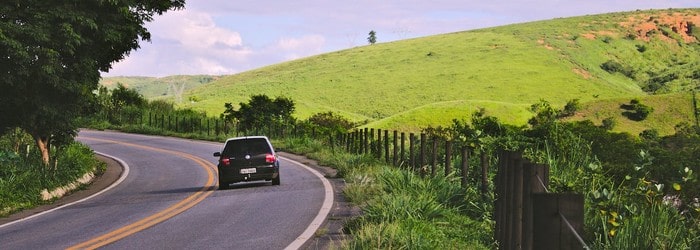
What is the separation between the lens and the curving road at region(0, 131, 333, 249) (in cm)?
1254

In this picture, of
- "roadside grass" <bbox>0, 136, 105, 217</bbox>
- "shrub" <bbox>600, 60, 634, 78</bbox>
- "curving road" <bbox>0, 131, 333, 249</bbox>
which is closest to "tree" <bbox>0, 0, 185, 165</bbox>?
"roadside grass" <bbox>0, 136, 105, 217</bbox>

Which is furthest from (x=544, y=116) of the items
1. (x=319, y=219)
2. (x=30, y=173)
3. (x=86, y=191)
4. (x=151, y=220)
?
(x=151, y=220)

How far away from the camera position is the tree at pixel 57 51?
63.6 ft

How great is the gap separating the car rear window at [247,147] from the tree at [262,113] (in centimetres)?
2845

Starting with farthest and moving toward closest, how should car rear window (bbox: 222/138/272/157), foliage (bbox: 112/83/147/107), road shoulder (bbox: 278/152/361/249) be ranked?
foliage (bbox: 112/83/147/107) → car rear window (bbox: 222/138/272/157) → road shoulder (bbox: 278/152/361/249)

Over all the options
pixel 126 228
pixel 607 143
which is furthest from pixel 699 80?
pixel 126 228

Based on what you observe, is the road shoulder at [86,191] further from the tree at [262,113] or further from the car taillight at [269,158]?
the tree at [262,113]

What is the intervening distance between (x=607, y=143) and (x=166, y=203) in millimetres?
14454

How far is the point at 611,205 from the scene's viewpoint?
29.4 ft

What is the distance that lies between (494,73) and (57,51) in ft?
360

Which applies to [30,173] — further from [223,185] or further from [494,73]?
[494,73]

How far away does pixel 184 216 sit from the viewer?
15938 mm

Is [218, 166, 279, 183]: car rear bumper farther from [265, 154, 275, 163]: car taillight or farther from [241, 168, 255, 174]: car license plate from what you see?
[265, 154, 275, 163]: car taillight

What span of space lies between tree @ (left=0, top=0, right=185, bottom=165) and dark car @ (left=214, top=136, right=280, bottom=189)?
154 inches
